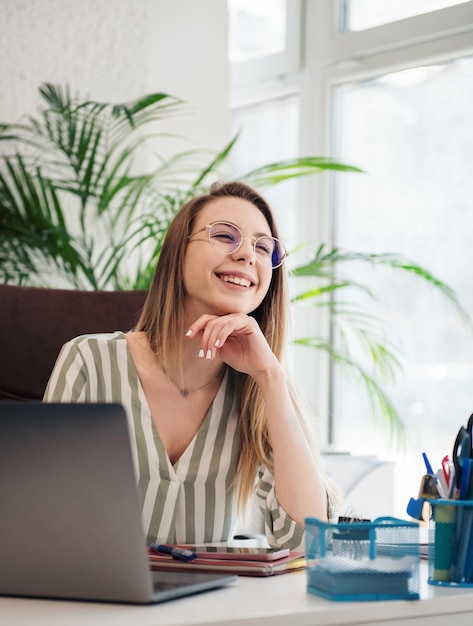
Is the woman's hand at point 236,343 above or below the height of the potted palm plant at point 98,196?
below

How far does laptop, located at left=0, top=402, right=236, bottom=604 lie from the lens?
0.87 meters

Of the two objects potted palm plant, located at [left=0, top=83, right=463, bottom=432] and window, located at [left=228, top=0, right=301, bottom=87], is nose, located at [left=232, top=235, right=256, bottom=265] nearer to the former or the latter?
potted palm plant, located at [left=0, top=83, right=463, bottom=432]

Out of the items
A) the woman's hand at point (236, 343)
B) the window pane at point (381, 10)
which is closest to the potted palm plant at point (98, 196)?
the window pane at point (381, 10)

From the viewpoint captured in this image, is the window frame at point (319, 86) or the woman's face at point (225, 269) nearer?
the woman's face at point (225, 269)

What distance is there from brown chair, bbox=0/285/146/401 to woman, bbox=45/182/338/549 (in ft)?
0.80

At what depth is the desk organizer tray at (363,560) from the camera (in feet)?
3.14

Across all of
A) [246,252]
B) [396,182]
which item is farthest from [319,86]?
[246,252]

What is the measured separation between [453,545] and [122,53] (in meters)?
2.22

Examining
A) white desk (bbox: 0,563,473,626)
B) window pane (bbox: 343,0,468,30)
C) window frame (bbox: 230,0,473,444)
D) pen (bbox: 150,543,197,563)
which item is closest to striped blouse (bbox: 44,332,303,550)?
pen (bbox: 150,543,197,563)

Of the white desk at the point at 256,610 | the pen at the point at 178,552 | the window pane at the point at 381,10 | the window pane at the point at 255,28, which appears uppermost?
the window pane at the point at 255,28

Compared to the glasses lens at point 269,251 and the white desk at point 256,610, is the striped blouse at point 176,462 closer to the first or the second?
the glasses lens at point 269,251

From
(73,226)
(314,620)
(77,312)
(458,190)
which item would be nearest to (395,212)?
(458,190)

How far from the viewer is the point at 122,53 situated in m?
2.90

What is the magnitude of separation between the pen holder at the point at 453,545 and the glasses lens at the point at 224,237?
66 centimetres
